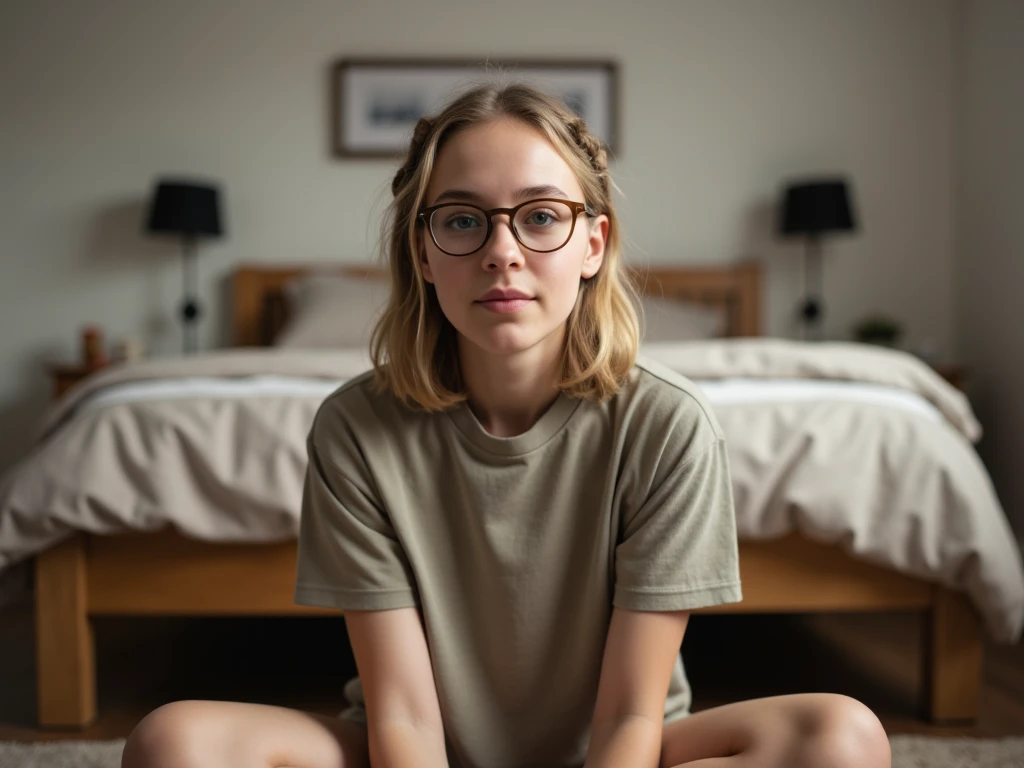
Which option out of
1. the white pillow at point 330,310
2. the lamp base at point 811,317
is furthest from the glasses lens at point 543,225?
the lamp base at point 811,317

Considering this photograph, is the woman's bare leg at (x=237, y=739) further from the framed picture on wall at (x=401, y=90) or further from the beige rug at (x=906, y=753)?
the framed picture on wall at (x=401, y=90)

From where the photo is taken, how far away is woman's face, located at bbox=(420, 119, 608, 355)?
100 cm

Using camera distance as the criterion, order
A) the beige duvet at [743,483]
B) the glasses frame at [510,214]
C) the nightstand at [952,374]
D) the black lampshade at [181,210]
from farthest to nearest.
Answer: the black lampshade at [181,210], the nightstand at [952,374], the beige duvet at [743,483], the glasses frame at [510,214]

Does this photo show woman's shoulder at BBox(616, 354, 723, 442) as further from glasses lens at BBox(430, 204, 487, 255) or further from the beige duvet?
the beige duvet

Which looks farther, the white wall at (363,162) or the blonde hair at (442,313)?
the white wall at (363,162)

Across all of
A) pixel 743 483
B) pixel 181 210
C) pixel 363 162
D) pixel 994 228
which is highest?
pixel 363 162

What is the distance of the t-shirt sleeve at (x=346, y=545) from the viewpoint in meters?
1.06

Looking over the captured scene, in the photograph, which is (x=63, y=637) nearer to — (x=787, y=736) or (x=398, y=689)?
(x=398, y=689)

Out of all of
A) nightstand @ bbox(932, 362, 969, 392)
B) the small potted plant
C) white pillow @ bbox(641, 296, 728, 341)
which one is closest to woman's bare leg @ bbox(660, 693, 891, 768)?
white pillow @ bbox(641, 296, 728, 341)

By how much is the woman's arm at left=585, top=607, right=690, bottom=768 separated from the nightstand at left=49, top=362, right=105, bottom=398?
2.69 meters

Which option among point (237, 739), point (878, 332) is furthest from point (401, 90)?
point (237, 739)

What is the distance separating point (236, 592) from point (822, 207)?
2.61 metres

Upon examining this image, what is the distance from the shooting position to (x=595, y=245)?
114cm

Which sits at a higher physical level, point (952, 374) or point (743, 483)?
point (952, 374)
